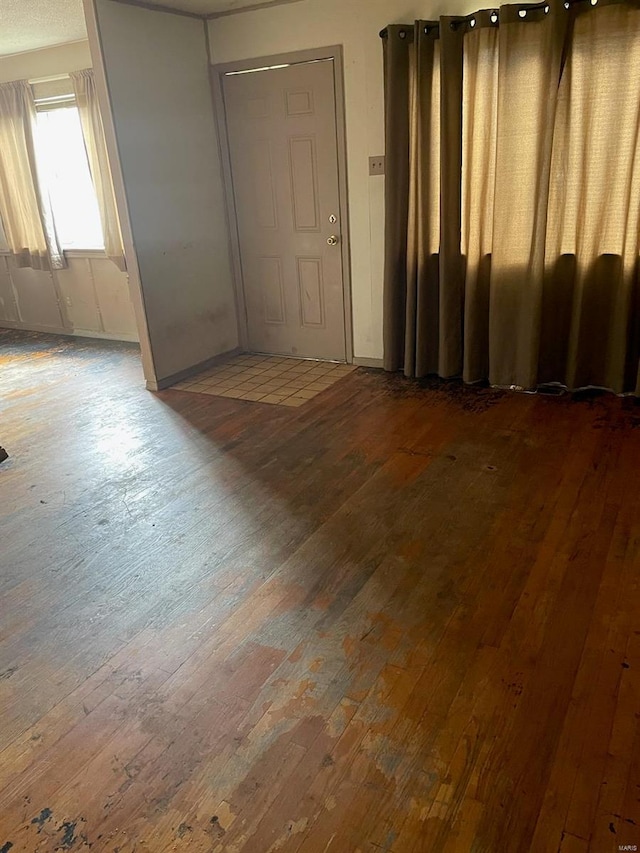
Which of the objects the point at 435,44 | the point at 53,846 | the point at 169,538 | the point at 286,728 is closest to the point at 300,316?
the point at 435,44

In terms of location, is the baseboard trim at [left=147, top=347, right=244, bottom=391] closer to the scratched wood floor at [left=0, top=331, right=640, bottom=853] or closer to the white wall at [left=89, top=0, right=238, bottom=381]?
the white wall at [left=89, top=0, right=238, bottom=381]

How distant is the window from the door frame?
1.46 m

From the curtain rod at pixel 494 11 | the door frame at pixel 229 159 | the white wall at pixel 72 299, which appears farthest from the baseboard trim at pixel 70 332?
the curtain rod at pixel 494 11

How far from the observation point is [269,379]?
4.76 m

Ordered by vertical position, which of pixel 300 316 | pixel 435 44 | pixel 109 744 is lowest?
pixel 109 744

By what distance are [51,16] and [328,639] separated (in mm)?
4686

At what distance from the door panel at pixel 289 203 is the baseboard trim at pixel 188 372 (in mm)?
321

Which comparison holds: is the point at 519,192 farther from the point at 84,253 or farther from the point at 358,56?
the point at 84,253

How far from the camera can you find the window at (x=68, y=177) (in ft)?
18.8

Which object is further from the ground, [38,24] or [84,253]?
[38,24]

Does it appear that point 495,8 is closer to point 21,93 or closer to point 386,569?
point 386,569

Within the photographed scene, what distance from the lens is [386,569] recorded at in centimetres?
242

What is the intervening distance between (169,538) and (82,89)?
428 centimetres

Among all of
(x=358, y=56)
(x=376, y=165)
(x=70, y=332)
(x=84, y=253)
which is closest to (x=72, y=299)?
(x=70, y=332)
